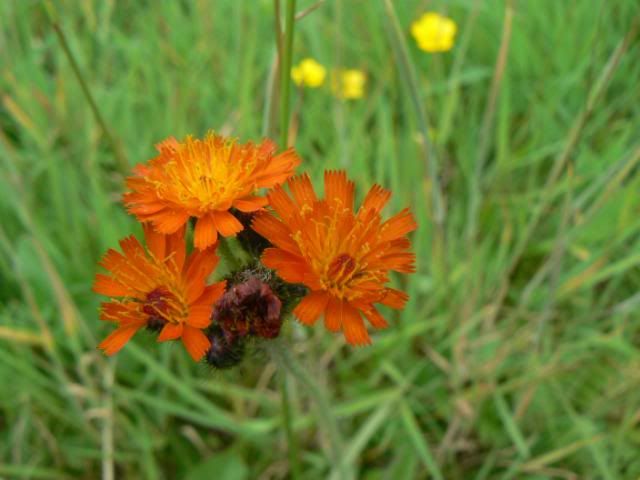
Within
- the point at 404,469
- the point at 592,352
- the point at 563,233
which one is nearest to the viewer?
the point at 563,233

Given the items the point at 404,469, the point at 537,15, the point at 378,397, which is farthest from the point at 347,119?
the point at 404,469

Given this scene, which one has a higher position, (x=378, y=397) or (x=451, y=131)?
(x=451, y=131)

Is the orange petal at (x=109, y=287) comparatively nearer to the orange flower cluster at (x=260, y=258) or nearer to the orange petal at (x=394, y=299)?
the orange flower cluster at (x=260, y=258)

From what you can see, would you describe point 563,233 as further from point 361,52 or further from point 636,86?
point 361,52

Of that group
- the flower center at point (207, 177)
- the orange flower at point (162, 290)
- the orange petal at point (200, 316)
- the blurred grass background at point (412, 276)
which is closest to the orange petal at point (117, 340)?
the orange flower at point (162, 290)

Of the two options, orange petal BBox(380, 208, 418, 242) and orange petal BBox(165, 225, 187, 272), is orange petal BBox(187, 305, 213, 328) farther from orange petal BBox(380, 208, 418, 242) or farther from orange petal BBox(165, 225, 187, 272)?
orange petal BBox(380, 208, 418, 242)

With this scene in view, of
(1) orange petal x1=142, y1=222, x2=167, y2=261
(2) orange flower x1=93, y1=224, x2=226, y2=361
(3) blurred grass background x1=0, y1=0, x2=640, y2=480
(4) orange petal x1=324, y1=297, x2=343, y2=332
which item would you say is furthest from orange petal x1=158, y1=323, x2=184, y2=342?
(3) blurred grass background x1=0, y1=0, x2=640, y2=480
